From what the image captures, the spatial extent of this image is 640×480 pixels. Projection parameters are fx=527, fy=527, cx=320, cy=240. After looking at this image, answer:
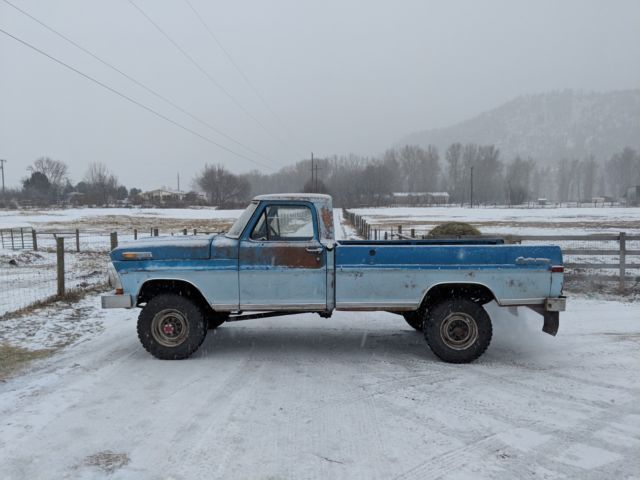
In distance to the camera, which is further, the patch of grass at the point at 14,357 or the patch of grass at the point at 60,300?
the patch of grass at the point at 60,300

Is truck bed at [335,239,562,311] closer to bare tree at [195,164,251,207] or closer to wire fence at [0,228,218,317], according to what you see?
wire fence at [0,228,218,317]

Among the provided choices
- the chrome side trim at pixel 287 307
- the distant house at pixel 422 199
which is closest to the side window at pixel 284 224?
the chrome side trim at pixel 287 307

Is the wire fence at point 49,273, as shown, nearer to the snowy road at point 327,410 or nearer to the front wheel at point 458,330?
the snowy road at point 327,410

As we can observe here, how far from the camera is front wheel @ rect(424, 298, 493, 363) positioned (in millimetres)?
6320

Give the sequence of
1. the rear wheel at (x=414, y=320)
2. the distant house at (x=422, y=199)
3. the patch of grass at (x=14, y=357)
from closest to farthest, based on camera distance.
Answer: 1. the patch of grass at (x=14, y=357)
2. the rear wheel at (x=414, y=320)
3. the distant house at (x=422, y=199)

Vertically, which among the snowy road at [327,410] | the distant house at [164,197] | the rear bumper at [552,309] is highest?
the distant house at [164,197]

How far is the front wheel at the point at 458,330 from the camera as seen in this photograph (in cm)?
632

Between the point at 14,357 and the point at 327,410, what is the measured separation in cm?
418

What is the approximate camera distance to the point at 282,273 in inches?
254

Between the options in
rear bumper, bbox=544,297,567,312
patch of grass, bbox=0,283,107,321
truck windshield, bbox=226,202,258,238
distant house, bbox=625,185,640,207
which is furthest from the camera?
distant house, bbox=625,185,640,207

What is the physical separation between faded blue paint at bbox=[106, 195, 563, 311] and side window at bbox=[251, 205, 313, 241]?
0.23ft

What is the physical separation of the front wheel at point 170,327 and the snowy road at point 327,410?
0.19m

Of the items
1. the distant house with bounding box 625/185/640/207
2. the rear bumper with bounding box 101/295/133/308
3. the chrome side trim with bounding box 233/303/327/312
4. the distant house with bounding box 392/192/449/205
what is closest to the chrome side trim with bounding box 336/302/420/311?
the chrome side trim with bounding box 233/303/327/312

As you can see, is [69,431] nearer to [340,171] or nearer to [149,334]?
[149,334]
